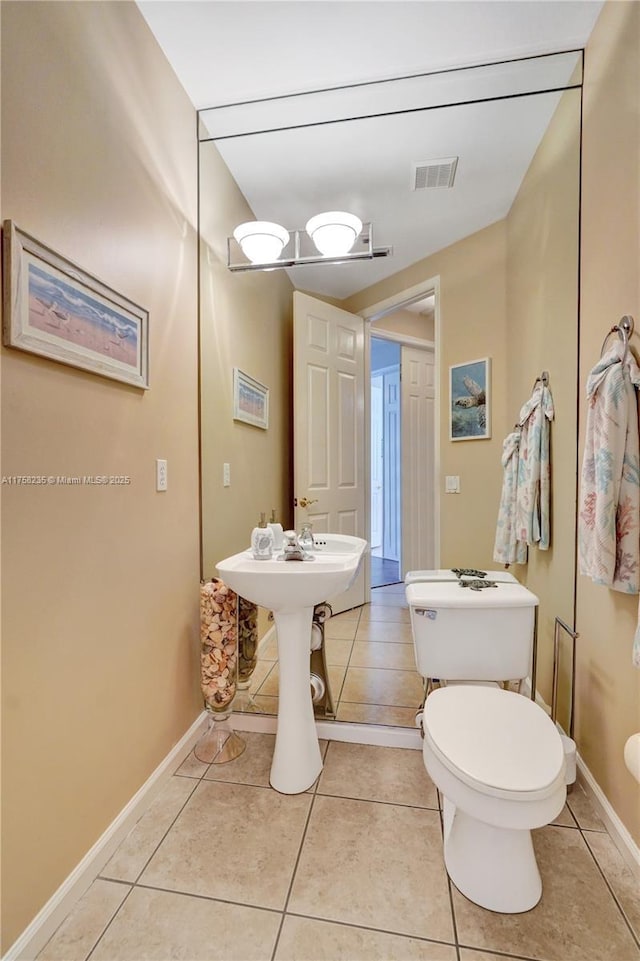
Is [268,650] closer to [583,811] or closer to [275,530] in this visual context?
[275,530]

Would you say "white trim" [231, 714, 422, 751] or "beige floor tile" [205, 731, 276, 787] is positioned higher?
"white trim" [231, 714, 422, 751]

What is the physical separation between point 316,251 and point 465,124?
75cm

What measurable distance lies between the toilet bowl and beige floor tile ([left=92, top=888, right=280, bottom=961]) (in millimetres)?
531

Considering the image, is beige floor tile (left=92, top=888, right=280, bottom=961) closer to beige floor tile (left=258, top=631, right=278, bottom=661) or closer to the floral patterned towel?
beige floor tile (left=258, top=631, right=278, bottom=661)

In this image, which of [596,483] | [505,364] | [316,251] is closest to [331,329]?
[316,251]

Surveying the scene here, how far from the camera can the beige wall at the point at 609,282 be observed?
1.19m

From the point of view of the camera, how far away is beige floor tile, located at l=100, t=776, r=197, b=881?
1.17 m

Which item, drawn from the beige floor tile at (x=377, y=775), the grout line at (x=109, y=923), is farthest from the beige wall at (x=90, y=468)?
the beige floor tile at (x=377, y=775)

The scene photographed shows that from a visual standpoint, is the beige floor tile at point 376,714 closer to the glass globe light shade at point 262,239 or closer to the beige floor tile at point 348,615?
the beige floor tile at point 348,615

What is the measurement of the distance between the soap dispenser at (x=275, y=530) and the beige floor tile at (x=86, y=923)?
110 centimetres

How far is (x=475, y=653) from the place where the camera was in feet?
4.88

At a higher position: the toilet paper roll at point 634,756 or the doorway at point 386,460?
the doorway at point 386,460

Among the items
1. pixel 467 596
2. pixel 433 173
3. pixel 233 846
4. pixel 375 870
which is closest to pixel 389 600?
pixel 467 596

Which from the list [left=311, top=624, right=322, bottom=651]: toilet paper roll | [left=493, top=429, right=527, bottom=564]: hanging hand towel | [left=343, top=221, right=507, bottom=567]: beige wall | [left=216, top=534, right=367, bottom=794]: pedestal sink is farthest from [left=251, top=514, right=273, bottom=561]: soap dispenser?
[left=493, top=429, right=527, bottom=564]: hanging hand towel
